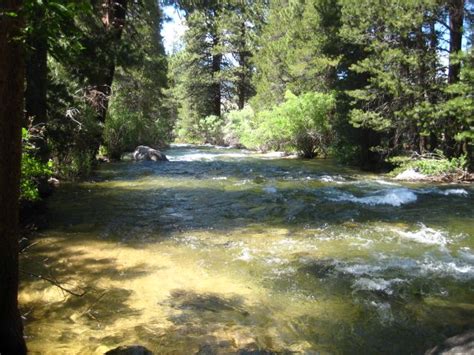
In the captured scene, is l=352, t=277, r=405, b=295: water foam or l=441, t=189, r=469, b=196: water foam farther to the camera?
l=441, t=189, r=469, b=196: water foam

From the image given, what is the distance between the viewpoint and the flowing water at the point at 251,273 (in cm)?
431

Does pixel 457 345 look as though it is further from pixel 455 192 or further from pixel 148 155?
pixel 148 155

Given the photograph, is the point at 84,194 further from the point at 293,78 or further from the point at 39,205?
the point at 293,78

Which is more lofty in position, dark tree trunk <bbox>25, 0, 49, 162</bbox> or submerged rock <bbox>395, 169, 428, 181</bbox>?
dark tree trunk <bbox>25, 0, 49, 162</bbox>

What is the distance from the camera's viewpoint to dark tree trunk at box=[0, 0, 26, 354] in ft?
9.60

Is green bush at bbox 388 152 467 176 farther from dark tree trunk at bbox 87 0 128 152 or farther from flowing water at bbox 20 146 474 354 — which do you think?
dark tree trunk at bbox 87 0 128 152

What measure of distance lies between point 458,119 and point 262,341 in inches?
427

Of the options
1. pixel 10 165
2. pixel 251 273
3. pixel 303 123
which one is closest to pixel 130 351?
pixel 10 165

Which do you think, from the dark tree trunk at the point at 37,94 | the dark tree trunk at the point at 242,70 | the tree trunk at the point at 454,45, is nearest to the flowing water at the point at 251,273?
the dark tree trunk at the point at 37,94

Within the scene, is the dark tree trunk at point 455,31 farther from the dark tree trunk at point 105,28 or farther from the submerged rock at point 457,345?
the submerged rock at point 457,345

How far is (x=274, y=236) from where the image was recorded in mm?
7602

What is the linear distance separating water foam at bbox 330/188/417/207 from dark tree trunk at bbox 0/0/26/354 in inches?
325

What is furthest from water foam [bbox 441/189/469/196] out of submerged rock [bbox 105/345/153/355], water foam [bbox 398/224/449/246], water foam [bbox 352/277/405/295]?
submerged rock [bbox 105/345/153/355]

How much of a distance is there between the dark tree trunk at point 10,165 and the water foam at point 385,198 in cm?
827
